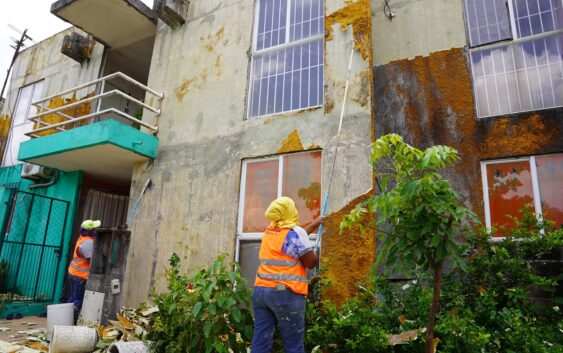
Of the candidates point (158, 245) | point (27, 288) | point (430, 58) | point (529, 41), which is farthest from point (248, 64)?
point (27, 288)

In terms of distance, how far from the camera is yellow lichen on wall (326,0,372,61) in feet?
20.7

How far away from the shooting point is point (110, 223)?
33.3 feet

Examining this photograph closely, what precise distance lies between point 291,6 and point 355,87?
2.48 metres

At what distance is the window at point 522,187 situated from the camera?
5406mm

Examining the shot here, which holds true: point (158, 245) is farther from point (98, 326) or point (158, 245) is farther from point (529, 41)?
point (529, 41)

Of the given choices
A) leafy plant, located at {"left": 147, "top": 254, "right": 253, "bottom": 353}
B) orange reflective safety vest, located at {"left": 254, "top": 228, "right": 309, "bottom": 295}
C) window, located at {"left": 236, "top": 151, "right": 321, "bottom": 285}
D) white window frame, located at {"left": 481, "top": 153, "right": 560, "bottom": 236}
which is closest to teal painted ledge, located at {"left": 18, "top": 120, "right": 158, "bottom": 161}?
window, located at {"left": 236, "top": 151, "right": 321, "bottom": 285}

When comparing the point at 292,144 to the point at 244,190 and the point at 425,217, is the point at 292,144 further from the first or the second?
the point at 425,217

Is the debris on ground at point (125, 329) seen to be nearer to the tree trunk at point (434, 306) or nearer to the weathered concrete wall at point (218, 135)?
the weathered concrete wall at point (218, 135)

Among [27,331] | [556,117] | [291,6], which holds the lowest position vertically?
[27,331]

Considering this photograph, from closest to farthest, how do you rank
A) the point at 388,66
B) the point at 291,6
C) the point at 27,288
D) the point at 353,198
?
the point at 353,198 → the point at 388,66 → the point at 291,6 → the point at 27,288

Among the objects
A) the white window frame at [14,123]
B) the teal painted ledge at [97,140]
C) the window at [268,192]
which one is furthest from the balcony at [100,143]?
the window at [268,192]

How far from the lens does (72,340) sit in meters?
5.12

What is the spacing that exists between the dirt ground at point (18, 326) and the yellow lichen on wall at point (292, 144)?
16.4 feet

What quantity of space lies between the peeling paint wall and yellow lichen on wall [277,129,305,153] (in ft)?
20.1
